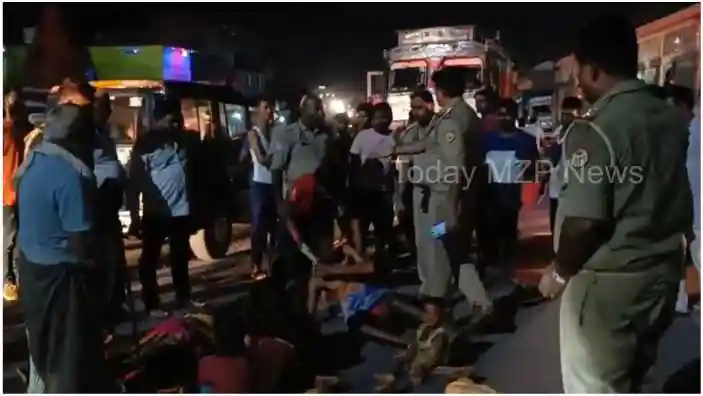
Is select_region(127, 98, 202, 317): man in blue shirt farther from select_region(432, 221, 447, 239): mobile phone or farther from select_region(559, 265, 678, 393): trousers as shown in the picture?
select_region(559, 265, 678, 393): trousers

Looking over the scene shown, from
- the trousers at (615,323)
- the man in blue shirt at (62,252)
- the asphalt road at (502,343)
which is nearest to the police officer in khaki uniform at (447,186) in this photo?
the asphalt road at (502,343)

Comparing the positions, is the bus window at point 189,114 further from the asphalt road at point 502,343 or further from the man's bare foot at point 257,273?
the man's bare foot at point 257,273

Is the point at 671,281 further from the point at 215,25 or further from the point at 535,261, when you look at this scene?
the point at 215,25

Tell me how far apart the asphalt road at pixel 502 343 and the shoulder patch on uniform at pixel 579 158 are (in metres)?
0.33

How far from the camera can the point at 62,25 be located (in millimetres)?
3732

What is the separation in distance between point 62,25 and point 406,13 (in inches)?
51.7

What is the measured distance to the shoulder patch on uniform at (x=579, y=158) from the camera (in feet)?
10.9

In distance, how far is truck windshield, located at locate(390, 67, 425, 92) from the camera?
376 cm

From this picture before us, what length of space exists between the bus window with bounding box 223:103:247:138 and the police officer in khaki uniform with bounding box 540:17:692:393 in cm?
124

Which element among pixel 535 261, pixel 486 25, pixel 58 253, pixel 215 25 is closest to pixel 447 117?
pixel 486 25

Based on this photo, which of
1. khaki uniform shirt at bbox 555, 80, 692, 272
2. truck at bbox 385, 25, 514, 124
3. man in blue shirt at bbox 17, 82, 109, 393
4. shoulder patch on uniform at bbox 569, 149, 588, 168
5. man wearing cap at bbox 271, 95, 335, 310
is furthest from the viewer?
man wearing cap at bbox 271, 95, 335, 310

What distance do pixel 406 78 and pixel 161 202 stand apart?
108 centimetres

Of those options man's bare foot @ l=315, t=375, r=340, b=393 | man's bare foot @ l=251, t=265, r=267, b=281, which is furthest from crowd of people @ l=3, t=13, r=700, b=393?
man's bare foot @ l=315, t=375, r=340, b=393

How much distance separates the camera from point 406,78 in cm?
380
